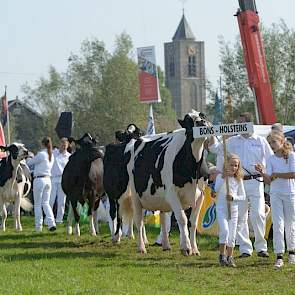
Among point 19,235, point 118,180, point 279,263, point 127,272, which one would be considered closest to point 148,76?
point 19,235

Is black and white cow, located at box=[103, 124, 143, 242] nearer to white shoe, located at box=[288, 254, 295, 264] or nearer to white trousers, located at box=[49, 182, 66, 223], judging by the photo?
white shoe, located at box=[288, 254, 295, 264]

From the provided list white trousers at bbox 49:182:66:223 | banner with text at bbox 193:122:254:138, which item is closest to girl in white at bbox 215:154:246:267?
banner with text at bbox 193:122:254:138

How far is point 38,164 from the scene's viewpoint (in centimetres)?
1936

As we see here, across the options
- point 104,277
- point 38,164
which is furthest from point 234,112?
point 104,277

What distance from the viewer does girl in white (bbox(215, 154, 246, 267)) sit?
1148 cm

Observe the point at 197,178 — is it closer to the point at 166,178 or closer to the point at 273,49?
the point at 166,178

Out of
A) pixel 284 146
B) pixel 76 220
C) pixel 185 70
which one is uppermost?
pixel 185 70

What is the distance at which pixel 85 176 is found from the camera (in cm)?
1712

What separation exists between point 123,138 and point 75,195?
1797 mm

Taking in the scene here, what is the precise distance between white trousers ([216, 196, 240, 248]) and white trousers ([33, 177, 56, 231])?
26.5 ft

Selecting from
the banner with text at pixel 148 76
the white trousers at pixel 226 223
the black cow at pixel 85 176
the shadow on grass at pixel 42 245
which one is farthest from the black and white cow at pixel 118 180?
the banner with text at pixel 148 76

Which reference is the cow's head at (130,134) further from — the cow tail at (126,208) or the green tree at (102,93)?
the green tree at (102,93)

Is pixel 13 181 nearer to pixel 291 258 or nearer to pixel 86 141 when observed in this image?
pixel 86 141

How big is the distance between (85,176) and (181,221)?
4.96 m
